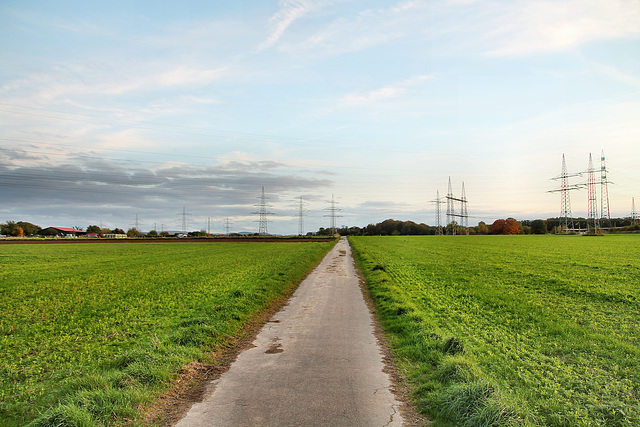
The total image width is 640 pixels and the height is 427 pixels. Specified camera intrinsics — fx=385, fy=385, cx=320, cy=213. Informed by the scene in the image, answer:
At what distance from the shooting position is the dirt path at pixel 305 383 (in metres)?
5.45

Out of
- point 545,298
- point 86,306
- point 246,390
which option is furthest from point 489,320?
point 86,306

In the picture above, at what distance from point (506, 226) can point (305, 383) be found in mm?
194206

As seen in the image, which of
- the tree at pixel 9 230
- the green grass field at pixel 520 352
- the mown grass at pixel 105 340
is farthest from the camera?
the tree at pixel 9 230

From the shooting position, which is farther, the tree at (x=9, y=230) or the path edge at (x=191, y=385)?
the tree at (x=9, y=230)

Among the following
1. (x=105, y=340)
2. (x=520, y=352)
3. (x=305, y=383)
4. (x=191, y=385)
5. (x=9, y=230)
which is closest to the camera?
(x=305, y=383)

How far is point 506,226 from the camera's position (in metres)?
180

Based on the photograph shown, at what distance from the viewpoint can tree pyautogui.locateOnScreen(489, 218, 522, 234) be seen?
175625mm

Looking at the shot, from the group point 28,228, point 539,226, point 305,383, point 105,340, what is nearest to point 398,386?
point 305,383

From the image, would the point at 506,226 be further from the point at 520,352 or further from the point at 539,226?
the point at 520,352

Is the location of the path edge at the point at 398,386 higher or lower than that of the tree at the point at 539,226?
lower

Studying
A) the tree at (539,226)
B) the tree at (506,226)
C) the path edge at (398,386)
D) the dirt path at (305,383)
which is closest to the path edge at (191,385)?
the dirt path at (305,383)

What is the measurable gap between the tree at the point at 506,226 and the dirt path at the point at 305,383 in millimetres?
185650

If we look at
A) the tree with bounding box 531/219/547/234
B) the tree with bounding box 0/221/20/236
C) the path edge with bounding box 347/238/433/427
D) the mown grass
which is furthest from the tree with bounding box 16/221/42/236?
the tree with bounding box 531/219/547/234

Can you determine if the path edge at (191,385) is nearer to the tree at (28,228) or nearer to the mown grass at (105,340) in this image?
the mown grass at (105,340)
